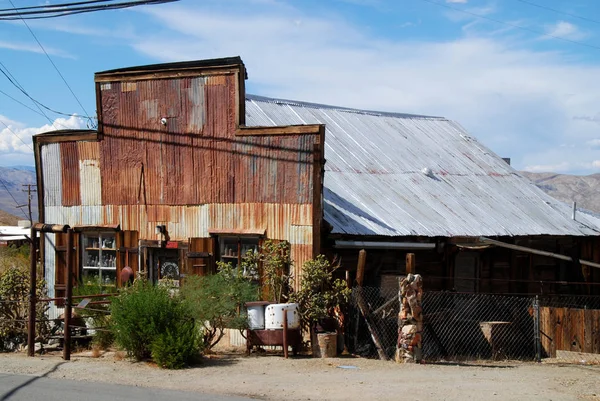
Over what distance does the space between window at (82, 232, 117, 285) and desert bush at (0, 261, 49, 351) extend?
1835 millimetres

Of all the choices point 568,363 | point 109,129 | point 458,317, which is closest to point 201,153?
point 109,129

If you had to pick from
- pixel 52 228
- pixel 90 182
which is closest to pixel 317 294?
pixel 52 228

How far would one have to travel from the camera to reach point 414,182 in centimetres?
2047

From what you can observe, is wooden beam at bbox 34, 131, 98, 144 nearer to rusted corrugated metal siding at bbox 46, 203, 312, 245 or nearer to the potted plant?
rusted corrugated metal siding at bbox 46, 203, 312, 245

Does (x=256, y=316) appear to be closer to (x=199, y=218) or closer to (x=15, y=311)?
(x=199, y=218)

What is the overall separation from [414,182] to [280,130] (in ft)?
19.5

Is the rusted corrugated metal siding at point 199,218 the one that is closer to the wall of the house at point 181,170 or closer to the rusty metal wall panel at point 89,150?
the wall of the house at point 181,170

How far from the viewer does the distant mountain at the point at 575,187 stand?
131 m

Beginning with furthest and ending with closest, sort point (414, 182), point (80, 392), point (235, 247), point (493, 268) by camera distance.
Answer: point (414, 182), point (493, 268), point (235, 247), point (80, 392)

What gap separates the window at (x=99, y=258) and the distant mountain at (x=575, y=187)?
113558 millimetres

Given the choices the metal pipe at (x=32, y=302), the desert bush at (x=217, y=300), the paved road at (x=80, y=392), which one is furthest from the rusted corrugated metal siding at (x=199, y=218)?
the paved road at (x=80, y=392)

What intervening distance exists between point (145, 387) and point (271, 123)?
9.35m

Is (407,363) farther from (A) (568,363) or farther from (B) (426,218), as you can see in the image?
(B) (426,218)

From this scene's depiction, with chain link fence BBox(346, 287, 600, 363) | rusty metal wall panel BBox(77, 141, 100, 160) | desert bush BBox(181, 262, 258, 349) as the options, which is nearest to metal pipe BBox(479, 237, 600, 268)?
chain link fence BBox(346, 287, 600, 363)
